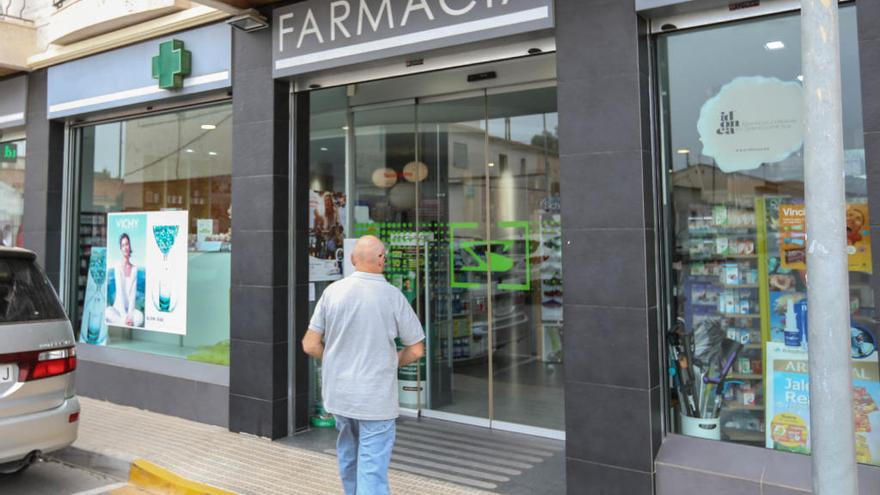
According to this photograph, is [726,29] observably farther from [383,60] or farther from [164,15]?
[164,15]

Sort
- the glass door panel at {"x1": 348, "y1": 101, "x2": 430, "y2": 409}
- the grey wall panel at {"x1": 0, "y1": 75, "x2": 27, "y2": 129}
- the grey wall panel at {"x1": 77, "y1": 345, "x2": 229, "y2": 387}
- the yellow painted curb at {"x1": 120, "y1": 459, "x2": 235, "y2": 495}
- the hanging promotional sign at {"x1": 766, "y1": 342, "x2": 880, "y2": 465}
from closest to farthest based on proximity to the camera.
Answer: the hanging promotional sign at {"x1": 766, "y1": 342, "x2": 880, "y2": 465}
the yellow painted curb at {"x1": 120, "y1": 459, "x2": 235, "y2": 495}
the grey wall panel at {"x1": 77, "y1": 345, "x2": 229, "y2": 387}
the glass door panel at {"x1": 348, "y1": 101, "x2": 430, "y2": 409}
the grey wall panel at {"x1": 0, "y1": 75, "x2": 27, "y2": 129}

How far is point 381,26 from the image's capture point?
554cm

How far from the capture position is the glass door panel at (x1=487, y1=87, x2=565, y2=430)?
21.7ft

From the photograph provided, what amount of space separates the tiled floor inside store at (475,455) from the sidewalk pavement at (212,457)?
8.1 inches

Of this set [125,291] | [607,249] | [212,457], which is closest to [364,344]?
[607,249]

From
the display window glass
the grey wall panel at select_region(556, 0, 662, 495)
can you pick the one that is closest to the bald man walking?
the grey wall panel at select_region(556, 0, 662, 495)

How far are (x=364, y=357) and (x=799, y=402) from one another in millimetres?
3046

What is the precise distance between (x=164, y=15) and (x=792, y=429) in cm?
735

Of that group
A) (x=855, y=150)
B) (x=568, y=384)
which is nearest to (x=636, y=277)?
(x=568, y=384)

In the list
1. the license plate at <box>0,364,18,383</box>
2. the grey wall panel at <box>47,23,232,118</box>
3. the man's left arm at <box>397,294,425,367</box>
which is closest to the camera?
the man's left arm at <box>397,294,425,367</box>

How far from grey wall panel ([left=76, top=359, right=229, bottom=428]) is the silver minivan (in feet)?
5.73

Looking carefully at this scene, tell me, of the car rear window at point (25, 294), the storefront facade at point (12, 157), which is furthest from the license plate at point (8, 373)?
the storefront facade at point (12, 157)

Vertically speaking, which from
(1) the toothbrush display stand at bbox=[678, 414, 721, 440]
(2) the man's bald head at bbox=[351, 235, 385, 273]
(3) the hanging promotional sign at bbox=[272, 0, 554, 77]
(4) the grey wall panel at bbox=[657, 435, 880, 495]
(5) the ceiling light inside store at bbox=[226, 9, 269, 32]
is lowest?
(4) the grey wall panel at bbox=[657, 435, 880, 495]

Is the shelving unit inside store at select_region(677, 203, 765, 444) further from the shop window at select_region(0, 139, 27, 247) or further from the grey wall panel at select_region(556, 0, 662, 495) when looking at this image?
the shop window at select_region(0, 139, 27, 247)
